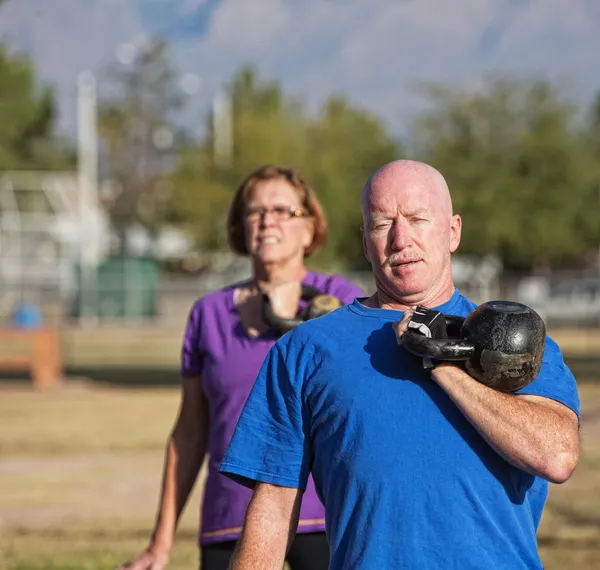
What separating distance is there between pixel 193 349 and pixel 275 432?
1.66 meters

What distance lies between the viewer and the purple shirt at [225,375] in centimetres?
394

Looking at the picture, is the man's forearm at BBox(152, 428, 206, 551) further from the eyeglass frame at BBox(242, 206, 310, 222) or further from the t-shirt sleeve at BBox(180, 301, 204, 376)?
the eyeglass frame at BBox(242, 206, 310, 222)

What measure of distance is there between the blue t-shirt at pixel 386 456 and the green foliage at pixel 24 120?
6349 cm

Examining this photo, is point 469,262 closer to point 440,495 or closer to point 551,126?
point 551,126

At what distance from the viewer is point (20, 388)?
19906 millimetres

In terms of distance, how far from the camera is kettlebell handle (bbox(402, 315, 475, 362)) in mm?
2336

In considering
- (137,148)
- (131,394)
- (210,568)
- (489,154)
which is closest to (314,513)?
(210,568)

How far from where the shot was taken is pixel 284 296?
13.2 feet

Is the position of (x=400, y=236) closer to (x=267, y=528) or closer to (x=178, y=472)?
(x=267, y=528)

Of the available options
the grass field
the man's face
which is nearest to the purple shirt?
the man's face

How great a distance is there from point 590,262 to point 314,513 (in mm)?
66071

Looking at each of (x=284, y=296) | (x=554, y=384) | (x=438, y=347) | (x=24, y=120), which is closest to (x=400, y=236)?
(x=438, y=347)

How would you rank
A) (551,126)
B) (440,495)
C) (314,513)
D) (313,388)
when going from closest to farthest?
(440,495)
(313,388)
(314,513)
(551,126)

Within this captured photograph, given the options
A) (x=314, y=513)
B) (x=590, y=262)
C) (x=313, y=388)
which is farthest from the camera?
(x=590, y=262)
